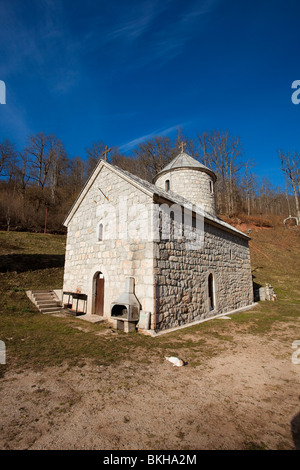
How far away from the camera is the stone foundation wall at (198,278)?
7.45 metres

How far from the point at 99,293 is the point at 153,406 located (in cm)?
663

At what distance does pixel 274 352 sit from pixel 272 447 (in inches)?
146

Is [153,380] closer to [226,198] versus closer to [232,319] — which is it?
[232,319]

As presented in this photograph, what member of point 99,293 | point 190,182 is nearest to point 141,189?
point 99,293

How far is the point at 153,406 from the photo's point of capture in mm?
3215

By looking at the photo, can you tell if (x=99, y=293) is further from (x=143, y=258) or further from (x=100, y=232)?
(x=143, y=258)

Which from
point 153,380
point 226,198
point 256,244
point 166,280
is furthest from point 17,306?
point 226,198

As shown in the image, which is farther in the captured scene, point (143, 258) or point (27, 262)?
point (27, 262)

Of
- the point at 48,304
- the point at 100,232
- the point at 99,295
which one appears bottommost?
the point at 48,304

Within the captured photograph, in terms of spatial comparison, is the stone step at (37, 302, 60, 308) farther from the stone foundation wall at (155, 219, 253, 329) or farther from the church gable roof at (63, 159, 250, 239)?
the stone foundation wall at (155, 219, 253, 329)

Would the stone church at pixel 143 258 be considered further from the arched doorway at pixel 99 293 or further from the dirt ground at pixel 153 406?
Result: the dirt ground at pixel 153 406

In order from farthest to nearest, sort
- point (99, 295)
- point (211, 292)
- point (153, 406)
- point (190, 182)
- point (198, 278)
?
point (190, 182), point (211, 292), point (99, 295), point (198, 278), point (153, 406)

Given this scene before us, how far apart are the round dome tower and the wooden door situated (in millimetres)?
8482

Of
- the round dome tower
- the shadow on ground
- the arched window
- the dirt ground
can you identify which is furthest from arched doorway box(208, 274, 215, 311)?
the shadow on ground
